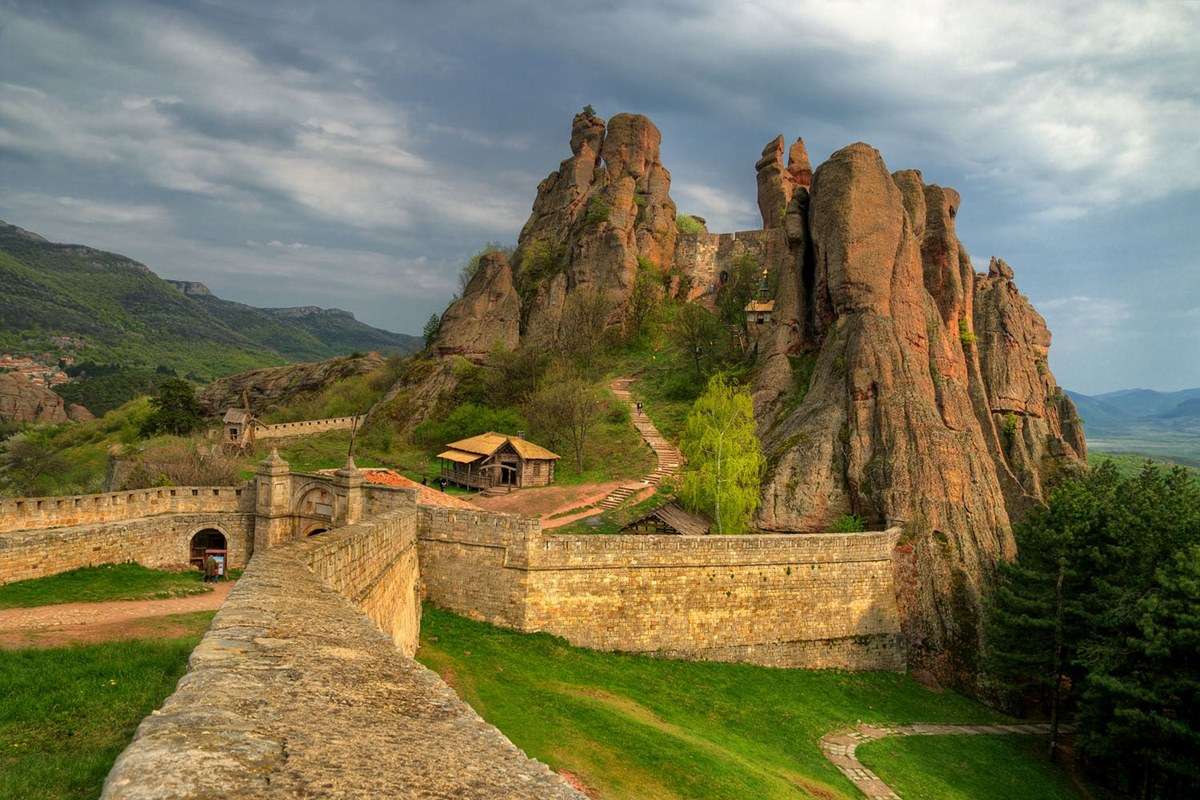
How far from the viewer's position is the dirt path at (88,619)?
42.1ft

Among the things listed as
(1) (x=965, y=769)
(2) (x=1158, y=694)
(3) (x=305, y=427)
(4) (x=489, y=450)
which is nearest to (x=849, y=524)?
(1) (x=965, y=769)

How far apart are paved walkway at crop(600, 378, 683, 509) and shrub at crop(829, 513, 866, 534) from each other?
1023cm

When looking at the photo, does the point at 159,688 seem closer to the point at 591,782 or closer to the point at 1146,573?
the point at 591,782

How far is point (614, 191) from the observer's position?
222 ft

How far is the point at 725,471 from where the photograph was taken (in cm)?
3000

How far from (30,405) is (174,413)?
184 ft

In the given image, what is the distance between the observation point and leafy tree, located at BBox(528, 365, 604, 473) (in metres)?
44.1

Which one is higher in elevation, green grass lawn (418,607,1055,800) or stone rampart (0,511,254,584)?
stone rampart (0,511,254,584)

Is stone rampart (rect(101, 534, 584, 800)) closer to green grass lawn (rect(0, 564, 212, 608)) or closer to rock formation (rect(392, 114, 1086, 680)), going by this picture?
green grass lawn (rect(0, 564, 212, 608))

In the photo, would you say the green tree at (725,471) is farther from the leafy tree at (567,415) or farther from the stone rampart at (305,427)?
the stone rampart at (305,427)

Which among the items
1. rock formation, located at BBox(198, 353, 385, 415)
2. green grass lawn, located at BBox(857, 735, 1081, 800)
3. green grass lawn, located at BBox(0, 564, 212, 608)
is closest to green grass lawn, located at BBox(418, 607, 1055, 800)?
green grass lawn, located at BBox(857, 735, 1081, 800)

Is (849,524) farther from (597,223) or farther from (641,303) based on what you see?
(597,223)

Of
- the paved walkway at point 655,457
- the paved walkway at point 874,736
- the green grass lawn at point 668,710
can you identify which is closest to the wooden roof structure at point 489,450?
the paved walkway at point 655,457

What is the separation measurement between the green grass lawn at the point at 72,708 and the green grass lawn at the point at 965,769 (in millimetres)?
18577
